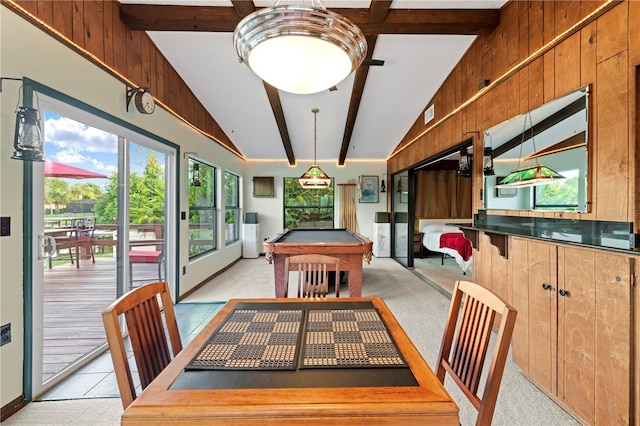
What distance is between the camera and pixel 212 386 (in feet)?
3.02

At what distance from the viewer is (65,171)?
227 centimetres

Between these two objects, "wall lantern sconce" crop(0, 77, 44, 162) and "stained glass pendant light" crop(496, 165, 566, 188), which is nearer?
"wall lantern sconce" crop(0, 77, 44, 162)

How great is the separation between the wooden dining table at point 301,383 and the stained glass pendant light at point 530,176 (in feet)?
6.02

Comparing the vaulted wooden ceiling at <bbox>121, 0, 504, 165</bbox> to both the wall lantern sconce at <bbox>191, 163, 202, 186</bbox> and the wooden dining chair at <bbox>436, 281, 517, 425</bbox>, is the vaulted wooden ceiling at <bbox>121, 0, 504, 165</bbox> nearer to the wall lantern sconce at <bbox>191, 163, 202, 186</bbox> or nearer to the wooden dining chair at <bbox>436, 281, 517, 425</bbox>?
the wall lantern sconce at <bbox>191, 163, 202, 186</bbox>

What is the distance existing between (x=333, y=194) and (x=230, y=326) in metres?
6.58

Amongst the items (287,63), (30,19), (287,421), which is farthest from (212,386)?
(30,19)

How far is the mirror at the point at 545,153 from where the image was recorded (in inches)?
76.9

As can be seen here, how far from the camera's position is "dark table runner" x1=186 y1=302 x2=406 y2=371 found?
1050 mm

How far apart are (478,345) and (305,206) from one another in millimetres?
6801

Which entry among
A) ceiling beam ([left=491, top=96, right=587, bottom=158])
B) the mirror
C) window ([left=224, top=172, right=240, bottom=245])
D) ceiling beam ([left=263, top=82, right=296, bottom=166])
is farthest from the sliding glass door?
window ([left=224, top=172, right=240, bottom=245])

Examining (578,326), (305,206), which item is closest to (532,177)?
(578,326)

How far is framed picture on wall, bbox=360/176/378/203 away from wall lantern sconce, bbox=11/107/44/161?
21.6 ft

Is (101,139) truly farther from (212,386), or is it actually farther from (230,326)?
(212,386)

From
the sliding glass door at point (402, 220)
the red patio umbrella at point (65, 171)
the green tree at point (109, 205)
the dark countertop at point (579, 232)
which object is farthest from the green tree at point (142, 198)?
the sliding glass door at point (402, 220)
